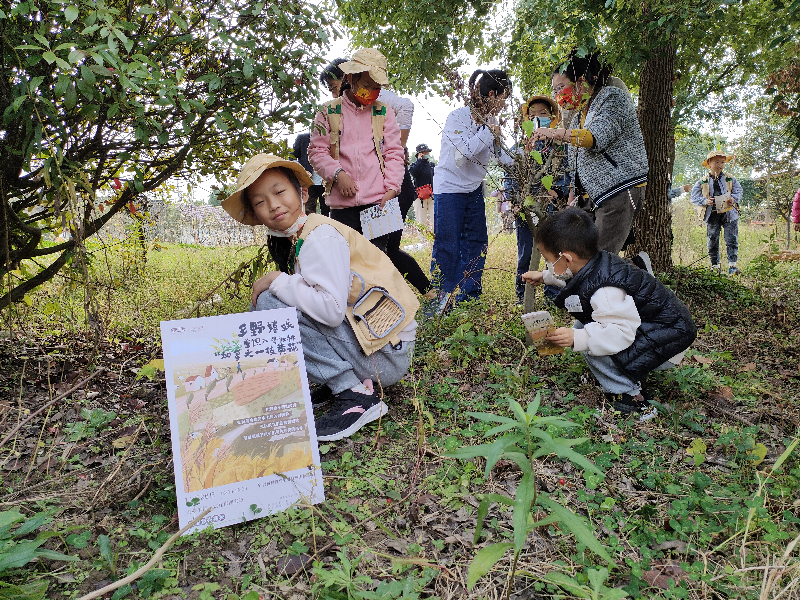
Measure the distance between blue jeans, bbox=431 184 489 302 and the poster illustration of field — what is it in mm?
2582

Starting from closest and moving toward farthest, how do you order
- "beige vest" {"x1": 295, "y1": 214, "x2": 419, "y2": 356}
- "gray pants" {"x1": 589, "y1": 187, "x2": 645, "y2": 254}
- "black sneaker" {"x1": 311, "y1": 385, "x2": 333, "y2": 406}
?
"beige vest" {"x1": 295, "y1": 214, "x2": 419, "y2": 356}
"black sneaker" {"x1": 311, "y1": 385, "x2": 333, "y2": 406}
"gray pants" {"x1": 589, "y1": 187, "x2": 645, "y2": 254}

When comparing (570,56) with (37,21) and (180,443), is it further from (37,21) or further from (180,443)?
(180,443)

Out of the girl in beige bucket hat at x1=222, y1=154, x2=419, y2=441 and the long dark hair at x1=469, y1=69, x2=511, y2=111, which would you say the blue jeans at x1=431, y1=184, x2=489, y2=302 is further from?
the girl in beige bucket hat at x1=222, y1=154, x2=419, y2=441

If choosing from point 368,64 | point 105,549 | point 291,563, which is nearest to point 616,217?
point 368,64

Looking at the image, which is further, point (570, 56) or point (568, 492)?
point (570, 56)

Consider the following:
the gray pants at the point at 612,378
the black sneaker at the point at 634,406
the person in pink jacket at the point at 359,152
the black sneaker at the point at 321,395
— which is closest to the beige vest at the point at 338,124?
the person in pink jacket at the point at 359,152

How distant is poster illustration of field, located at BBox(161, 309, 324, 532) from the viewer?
181cm

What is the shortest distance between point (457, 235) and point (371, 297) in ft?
7.23

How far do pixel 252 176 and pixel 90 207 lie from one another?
1241 millimetres

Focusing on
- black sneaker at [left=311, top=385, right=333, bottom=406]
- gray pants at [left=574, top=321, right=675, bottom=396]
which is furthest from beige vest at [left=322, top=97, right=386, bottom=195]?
gray pants at [left=574, top=321, right=675, bottom=396]

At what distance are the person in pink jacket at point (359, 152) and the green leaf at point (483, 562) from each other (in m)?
2.86

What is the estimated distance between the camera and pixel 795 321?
429 centimetres

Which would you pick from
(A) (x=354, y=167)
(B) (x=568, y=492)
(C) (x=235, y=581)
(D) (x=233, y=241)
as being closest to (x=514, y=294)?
(A) (x=354, y=167)

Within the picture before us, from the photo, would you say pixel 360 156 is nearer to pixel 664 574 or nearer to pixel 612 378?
pixel 612 378
